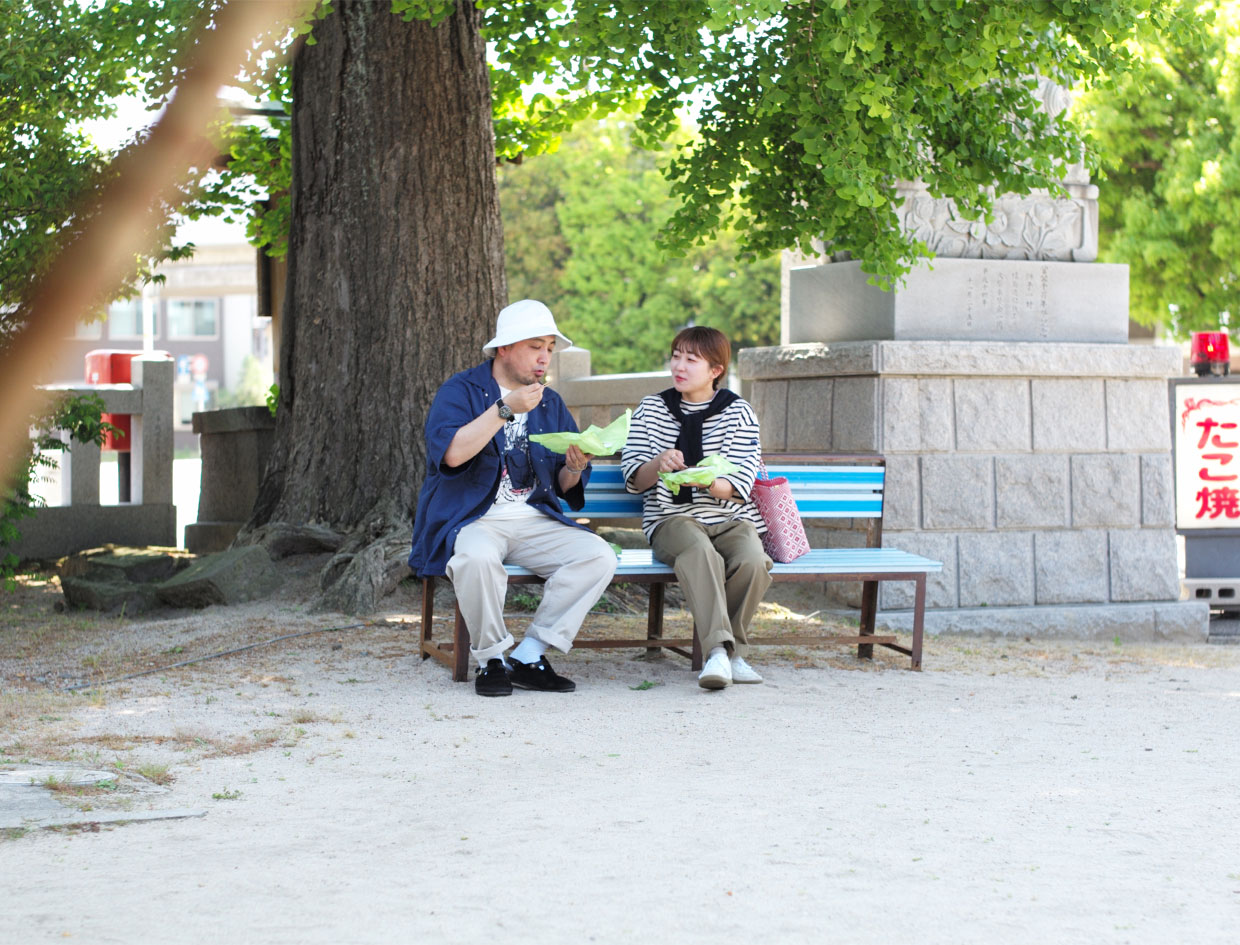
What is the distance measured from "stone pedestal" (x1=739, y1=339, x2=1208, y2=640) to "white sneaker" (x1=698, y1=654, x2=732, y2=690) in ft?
7.85

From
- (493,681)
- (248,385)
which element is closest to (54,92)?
(493,681)

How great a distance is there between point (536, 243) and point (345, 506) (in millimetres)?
29343

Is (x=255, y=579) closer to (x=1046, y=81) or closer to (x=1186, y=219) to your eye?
(x=1046, y=81)

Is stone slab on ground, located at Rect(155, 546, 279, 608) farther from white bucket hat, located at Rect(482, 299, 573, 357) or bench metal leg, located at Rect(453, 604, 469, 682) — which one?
white bucket hat, located at Rect(482, 299, 573, 357)

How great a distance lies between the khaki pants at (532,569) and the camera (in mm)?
5301

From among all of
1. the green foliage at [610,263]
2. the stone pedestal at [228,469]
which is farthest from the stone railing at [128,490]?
the green foliage at [610,263]

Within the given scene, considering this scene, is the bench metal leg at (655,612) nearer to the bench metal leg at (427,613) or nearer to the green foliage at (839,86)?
the bench metal leg at (427,613)

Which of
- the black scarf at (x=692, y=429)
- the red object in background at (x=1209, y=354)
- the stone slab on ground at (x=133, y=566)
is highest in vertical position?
the red object in background at (x=1209, y=354)

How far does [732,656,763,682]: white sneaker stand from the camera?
560cm

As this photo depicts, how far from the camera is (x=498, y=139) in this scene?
10070mm

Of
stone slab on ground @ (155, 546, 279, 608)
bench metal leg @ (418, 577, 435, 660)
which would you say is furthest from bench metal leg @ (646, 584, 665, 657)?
stone slab on ground @ (155, 546, 279, 608)

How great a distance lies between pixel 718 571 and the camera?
5566 mm

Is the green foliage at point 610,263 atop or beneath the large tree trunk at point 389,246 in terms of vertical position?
atop

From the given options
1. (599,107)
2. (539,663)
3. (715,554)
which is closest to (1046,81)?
(599,107)
